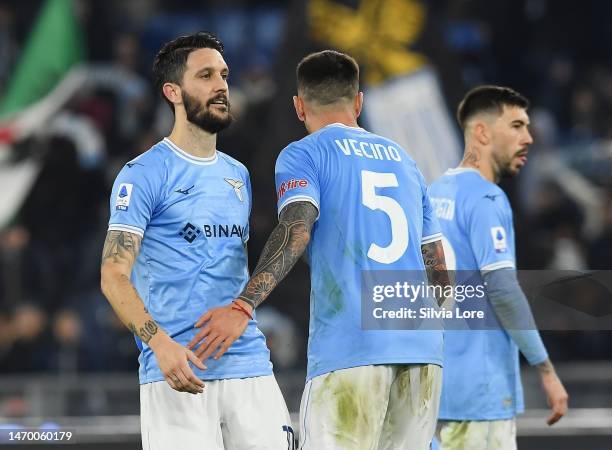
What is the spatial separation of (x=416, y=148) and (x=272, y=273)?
7036 mm

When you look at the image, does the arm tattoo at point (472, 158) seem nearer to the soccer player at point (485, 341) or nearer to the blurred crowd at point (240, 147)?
the soccer player at point (485, 341)

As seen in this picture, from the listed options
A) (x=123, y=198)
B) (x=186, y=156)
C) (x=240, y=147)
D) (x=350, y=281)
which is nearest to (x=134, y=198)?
(x=123, y=198)

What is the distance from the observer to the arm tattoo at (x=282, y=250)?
18.3 ft

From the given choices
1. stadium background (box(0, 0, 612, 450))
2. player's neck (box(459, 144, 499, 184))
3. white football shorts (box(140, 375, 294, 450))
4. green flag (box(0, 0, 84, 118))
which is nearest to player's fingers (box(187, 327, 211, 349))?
white football shorts (box(140, 375, 294, 450))

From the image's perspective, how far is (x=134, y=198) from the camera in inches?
229

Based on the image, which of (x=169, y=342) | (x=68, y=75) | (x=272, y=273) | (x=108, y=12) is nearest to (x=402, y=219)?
(x=272, y=273)

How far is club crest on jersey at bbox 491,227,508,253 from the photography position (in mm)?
7094

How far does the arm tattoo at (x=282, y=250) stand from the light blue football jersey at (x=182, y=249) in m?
0.35

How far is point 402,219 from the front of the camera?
5.83 metres

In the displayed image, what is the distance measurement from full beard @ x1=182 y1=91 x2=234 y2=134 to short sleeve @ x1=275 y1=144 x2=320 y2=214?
398 mm

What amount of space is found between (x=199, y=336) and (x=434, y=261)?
122 cm

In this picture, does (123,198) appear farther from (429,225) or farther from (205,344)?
(429,225)

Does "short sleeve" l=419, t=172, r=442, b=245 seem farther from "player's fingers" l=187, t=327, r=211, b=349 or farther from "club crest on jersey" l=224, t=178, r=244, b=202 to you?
"player's fingers" l=187, t=327, r=211, b=349

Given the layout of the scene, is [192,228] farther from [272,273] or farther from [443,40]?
[443,40]
